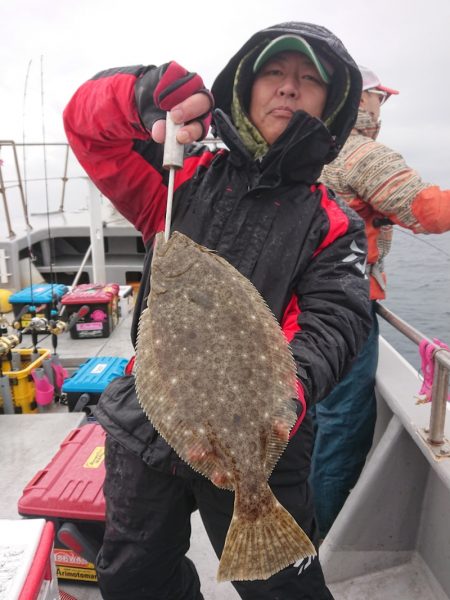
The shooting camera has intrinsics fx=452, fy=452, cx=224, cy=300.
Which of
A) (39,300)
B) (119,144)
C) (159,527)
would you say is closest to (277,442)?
(159,527)

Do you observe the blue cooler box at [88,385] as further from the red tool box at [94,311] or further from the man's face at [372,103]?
the man's face at [372,103]

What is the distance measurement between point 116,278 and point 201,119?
7.88 meters

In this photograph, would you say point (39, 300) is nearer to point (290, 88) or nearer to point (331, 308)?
point (290, 88)

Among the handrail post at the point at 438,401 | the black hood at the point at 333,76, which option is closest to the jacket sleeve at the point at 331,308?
the black hood at the point at 333,76

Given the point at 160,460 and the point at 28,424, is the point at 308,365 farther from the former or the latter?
the point at 28,424

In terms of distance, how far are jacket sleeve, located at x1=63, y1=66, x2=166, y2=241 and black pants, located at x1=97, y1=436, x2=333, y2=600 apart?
1.17m

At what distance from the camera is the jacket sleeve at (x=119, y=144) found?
6.61ft

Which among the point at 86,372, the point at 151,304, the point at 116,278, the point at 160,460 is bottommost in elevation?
the point at 116,278

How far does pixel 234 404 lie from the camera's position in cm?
144

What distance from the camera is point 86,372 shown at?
4.39 meters

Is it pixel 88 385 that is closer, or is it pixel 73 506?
pixel 73 506

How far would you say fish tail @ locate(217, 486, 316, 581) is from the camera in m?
1.43

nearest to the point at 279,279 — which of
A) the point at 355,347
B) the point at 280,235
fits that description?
the point at 280,235

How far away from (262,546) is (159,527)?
725 mm
